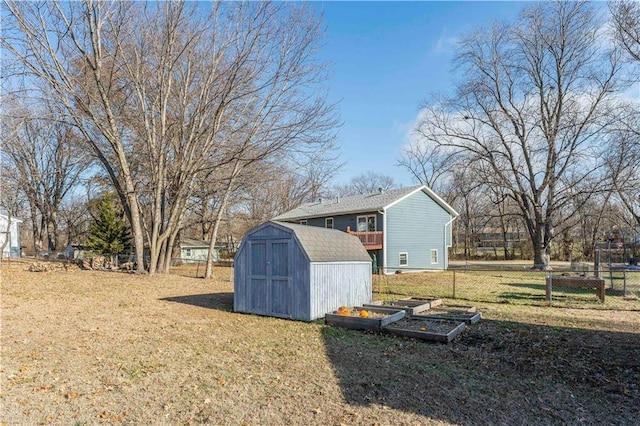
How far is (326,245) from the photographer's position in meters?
10.3

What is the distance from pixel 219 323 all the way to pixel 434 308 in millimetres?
5724

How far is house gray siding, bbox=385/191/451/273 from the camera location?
78.9 feet

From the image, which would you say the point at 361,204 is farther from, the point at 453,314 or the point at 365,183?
the point at 365,183

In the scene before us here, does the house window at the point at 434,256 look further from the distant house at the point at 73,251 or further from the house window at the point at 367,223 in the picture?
the distant house at the point at 73,251

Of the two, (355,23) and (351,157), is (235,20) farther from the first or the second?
(351,157)

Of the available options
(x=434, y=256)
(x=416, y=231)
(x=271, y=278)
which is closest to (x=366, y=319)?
(x=271, y=278)

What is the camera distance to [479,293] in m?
14.2

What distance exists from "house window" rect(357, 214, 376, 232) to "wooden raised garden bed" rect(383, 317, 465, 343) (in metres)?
15.0

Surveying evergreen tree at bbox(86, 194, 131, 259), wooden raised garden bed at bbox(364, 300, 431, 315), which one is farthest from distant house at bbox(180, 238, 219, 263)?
wooden raised garden bed at bbox(364, 300, 431, 315)

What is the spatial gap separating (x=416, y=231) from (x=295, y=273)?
17502mm

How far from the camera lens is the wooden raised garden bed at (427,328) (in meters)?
7.35

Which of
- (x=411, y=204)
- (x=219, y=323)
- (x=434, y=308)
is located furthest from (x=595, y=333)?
(x=411, y=204)

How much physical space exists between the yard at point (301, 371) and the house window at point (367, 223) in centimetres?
1460

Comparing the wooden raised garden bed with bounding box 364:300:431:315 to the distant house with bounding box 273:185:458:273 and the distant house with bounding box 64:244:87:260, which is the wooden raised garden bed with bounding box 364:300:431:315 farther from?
the distant house with bounding box 64:244:87:260
